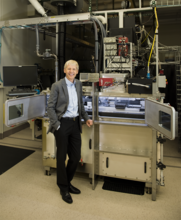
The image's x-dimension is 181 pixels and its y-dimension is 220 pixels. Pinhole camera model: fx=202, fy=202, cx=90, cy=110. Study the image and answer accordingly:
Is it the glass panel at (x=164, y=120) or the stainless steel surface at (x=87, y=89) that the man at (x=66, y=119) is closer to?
the stainless steel surface at (x=87, y=89)

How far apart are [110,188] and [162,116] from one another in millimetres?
1149

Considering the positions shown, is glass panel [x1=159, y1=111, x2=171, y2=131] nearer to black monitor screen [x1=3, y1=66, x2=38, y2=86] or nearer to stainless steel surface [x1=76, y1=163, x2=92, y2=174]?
stainless steel surface [x1=76, y1=163, x2=92, y2=174]

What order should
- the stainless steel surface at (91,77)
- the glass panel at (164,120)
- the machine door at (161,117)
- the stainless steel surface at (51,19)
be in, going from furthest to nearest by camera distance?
the stainless steel surface at (51,19)
the stainless steel surface at (91,77)
the glass panel at (164,120)
the machine door at (161,117)

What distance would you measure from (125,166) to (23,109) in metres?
1.34

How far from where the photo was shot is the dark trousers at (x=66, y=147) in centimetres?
204

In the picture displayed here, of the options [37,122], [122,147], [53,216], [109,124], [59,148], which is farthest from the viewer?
[37,122]

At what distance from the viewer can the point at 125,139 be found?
2422mm

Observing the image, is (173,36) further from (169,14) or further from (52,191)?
(52,191)

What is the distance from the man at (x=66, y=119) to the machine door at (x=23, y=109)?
1.39ft

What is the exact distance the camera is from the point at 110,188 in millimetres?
2398

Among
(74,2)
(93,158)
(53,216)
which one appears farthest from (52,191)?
(74,2)

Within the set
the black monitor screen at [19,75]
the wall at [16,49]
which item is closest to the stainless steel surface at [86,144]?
the black monitor screen at [19,75]

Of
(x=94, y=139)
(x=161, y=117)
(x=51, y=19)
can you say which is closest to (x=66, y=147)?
(x=94, y=139)

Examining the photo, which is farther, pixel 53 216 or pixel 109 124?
pixel 109 124
